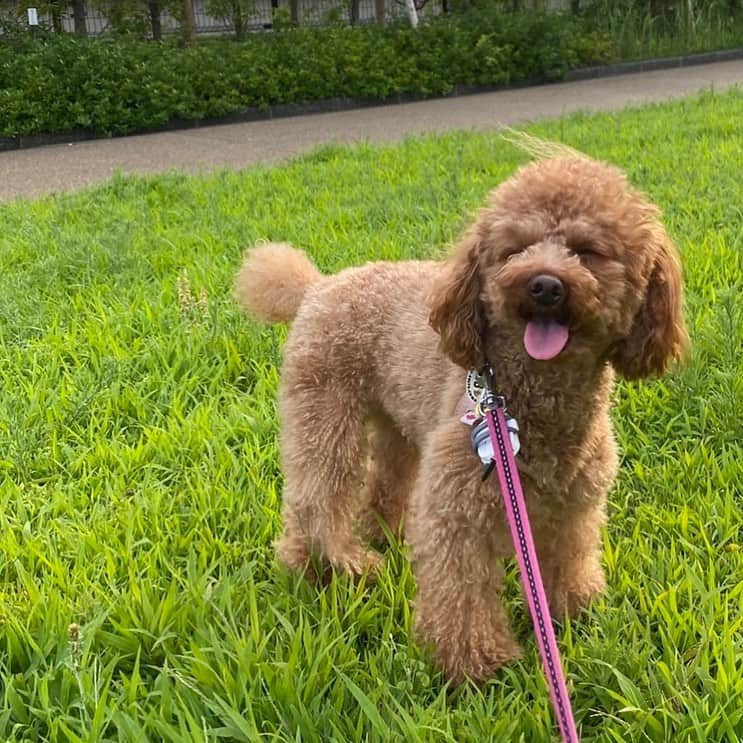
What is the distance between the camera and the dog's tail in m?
2.83

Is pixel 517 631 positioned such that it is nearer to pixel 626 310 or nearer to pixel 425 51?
pixel 626 310

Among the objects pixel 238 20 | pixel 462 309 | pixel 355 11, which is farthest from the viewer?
pixel 355 11

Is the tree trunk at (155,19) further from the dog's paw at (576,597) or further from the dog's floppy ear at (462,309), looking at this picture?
the dog's paw at (576,597)

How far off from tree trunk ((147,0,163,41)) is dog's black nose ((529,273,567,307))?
40.5 ft

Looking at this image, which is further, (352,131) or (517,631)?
(352,131)

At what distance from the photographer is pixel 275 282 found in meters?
2.83

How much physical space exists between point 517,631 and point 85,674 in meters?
1.15

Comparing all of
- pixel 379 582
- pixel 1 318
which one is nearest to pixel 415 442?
pixel 379 582

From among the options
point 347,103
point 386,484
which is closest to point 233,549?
point 386,484

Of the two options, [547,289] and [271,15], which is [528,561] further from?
[271,15]

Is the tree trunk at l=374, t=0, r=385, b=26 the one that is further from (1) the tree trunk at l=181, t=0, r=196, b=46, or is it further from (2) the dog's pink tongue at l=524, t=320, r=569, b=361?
(2) the dog's pink tongue at l=524, t=320, r=569, b=361

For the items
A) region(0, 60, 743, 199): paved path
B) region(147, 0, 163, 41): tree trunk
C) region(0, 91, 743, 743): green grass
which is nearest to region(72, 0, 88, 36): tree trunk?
region(147, 0, 163, 41): tree trunk

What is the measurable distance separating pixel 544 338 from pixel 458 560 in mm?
631

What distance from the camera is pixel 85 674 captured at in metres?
1.97
